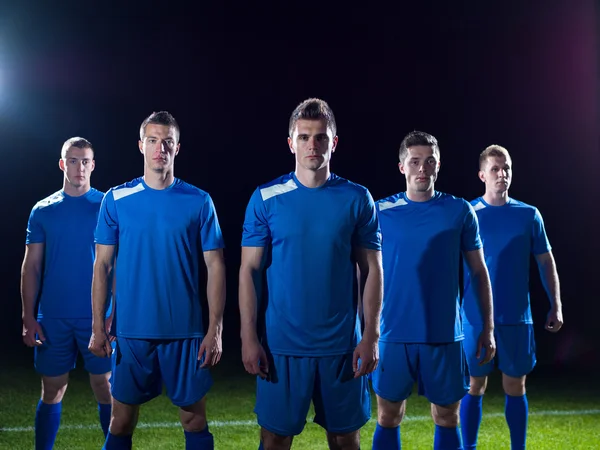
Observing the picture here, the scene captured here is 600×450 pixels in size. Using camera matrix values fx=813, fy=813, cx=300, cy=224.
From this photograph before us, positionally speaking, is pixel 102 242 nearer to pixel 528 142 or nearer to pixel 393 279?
pixel 393 279

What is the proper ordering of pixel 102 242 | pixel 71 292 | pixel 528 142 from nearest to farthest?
pixel 102 242
pixel 71 292
pixel 528 142

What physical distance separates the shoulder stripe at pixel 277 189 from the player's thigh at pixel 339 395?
0.59m

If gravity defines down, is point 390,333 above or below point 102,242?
below

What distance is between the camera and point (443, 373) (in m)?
3.36

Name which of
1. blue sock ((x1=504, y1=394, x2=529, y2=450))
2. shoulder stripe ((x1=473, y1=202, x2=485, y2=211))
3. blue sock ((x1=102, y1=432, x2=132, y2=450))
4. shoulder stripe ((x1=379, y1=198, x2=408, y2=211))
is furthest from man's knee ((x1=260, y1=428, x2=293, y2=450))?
shoulder stripe ((x1=473, y1=202, x2=485, y2=211))

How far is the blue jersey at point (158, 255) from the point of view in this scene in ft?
10.2

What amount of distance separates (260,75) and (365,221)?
7.15 m

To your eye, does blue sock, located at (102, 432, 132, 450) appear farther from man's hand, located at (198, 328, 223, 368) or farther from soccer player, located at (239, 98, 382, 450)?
soccer player, located at (239, 98, 382, 450)

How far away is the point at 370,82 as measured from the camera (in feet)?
31.6

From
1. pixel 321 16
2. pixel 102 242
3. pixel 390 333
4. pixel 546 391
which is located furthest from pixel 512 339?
pixel 321 16

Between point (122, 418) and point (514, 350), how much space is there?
Result: 6.82 feet

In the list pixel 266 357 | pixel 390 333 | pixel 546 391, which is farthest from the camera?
pixel 546 391

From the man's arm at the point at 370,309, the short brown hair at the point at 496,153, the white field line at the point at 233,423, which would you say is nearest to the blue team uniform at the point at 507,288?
the short brown hair at the point at 496,153

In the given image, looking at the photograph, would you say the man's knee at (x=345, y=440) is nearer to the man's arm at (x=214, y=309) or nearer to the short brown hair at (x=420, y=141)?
the man's arm at (x=214, y=309)
